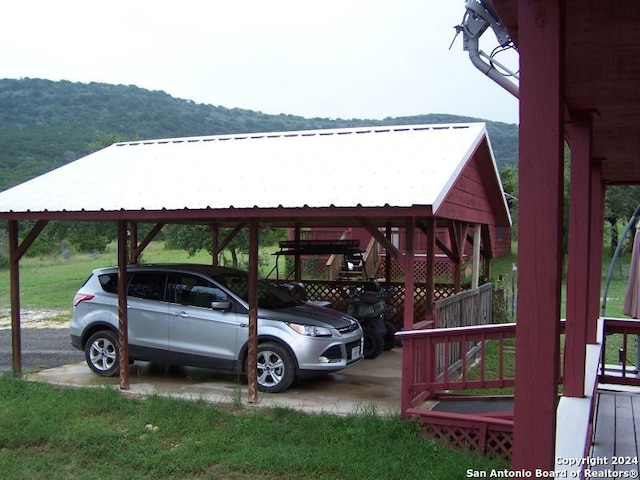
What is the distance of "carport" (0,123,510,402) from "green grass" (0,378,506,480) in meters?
1.02

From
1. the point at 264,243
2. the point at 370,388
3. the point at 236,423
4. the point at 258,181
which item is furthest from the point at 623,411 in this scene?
the point at 264,243

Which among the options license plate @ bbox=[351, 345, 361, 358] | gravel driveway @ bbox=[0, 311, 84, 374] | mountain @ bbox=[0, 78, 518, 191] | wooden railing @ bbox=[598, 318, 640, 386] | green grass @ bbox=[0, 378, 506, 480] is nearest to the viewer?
green grass @ bbox=[0, 378, 506, 480]

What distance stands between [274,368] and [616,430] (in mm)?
4129

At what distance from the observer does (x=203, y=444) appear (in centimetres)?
601

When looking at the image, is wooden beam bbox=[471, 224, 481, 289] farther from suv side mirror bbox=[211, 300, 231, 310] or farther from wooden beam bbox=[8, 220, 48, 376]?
wooden beam bbox=[8, 220, 48, 376]

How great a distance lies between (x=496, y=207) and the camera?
1188cm

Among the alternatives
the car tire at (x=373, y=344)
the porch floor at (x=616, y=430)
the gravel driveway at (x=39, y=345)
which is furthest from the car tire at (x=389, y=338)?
the gravel driveway at (x=39, y=345)

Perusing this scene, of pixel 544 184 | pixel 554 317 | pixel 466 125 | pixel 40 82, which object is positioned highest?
pixel 40 82

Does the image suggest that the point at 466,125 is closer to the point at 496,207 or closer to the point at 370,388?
the point at 496,207

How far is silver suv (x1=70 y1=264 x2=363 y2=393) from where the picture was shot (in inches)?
312

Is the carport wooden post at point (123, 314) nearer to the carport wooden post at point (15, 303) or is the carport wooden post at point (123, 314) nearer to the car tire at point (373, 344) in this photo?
the carport wooden post at point (15, 303)

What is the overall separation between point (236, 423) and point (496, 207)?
7346mm

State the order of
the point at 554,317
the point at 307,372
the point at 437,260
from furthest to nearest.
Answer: the point at 437,260 → the point at 307,372 → the point at 554,317

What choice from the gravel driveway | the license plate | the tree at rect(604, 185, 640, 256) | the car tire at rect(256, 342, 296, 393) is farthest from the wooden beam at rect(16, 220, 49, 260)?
the tree at rect(604, 185, 640, 256)
